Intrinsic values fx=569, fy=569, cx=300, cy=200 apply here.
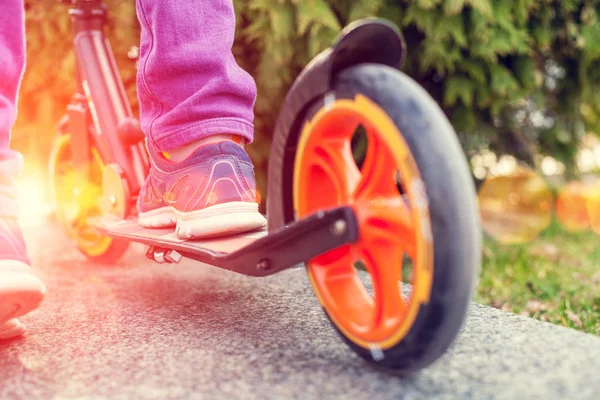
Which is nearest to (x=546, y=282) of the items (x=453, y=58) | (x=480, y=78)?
(x=480, y=78)

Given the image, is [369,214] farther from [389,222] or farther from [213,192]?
[213,192]

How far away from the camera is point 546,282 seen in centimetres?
247

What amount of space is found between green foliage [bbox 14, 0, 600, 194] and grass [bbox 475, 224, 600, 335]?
59cm

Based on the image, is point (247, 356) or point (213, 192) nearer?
point (247, 356)

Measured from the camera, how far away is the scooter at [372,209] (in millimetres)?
807

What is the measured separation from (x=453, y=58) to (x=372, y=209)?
1.80 metres

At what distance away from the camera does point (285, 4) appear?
93.5 inches

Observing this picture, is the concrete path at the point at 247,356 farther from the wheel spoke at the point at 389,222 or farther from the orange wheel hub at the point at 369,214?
the wheel spoke at the point at 389,222

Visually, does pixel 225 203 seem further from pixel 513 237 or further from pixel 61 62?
pixel 513 237

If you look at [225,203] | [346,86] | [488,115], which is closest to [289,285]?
[225,203]

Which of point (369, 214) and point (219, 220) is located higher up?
point (369, 214)

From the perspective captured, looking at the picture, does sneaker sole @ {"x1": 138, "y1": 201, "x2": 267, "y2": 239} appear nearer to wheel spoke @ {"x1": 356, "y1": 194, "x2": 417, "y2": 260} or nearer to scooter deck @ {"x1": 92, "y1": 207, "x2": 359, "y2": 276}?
scooter deck @ {"x1": 92, "y1": 207, "x2": 359, "y2": 276}

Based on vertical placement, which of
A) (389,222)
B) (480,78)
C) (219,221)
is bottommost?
(480,78)

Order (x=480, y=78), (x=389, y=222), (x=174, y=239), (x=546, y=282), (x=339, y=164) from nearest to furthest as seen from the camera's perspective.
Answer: (x=389, y=222) < (x=339, y=164) < (x=174, y=239) < (x=546, y=282) < (x=480, y=78)
